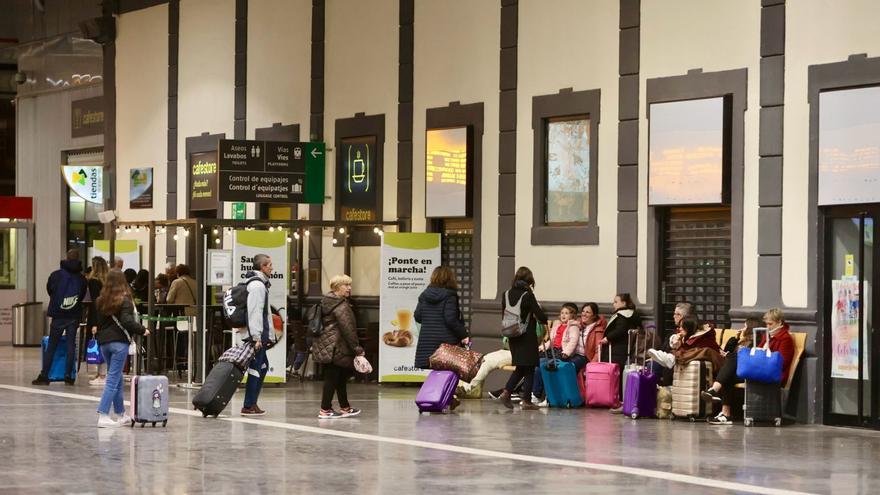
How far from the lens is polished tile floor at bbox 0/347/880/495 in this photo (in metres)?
11.9

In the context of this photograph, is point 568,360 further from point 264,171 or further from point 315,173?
point 315,173

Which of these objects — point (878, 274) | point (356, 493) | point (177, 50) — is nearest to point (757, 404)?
point (878, 274)

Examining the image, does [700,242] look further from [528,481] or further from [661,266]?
[528,481]

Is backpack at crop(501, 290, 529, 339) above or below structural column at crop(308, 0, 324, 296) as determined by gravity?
below

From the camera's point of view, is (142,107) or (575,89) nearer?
(575,89)

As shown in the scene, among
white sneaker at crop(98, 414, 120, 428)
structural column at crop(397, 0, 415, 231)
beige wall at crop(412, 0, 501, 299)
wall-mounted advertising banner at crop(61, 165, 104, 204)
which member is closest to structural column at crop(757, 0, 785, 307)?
beige wall at crop(412, 0, 501, 299)

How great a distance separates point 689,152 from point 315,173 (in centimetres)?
753

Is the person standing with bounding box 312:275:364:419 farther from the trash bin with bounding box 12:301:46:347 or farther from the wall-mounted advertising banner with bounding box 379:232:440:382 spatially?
the trash bin with bounding box 12:301:46:347

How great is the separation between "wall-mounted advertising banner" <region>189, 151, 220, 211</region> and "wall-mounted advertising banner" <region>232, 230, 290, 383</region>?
562 centimetres

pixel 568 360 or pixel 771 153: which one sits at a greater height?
pixel 771 153

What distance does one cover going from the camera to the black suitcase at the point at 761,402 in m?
17.2

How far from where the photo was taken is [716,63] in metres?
18.8

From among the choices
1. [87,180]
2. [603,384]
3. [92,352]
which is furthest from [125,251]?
[603,384]

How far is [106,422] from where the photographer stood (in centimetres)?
1620
